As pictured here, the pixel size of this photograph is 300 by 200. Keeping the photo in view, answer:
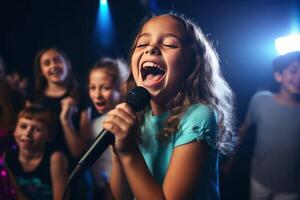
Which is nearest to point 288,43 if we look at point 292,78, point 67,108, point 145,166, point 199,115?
point 292,78

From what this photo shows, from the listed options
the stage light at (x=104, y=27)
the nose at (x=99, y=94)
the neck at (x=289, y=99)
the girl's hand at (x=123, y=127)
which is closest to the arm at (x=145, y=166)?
the girl's hand at (x=123, y=127)

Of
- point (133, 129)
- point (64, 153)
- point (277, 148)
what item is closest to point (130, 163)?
point (133, 129)

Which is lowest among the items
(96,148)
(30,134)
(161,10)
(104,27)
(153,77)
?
(30,134)

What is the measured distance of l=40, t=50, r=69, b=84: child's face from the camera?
247 centimetres

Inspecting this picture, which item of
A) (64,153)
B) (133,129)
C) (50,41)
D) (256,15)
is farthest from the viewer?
(50,41)

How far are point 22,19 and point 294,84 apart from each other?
9.76 feet

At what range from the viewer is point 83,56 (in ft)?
13.1

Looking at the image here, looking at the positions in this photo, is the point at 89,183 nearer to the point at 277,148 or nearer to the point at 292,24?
the point at 277,148

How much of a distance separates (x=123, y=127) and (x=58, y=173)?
1177mm

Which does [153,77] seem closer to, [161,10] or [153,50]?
→ [153,50]

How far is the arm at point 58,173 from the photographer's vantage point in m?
1.84

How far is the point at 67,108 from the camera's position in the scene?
2.25 m

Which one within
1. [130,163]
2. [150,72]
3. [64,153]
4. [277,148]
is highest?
[150,72]

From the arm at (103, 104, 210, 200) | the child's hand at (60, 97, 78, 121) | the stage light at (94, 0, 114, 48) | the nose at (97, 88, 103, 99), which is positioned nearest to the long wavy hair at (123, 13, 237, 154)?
the arm at (103, 104, 210, 200)
